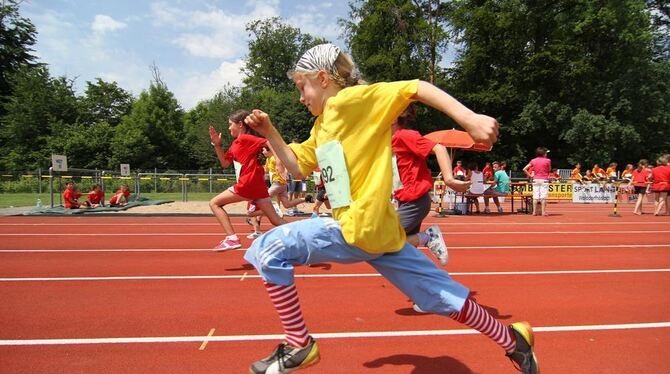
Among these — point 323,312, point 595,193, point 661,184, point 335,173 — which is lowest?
point 323,312

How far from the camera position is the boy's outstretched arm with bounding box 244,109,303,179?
7.86ft

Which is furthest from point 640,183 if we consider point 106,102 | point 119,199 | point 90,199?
Answer: point 106,102

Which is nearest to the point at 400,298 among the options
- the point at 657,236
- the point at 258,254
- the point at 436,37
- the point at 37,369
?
the point at 258,254

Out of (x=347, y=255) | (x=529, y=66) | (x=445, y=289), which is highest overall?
(x=529, y=66)

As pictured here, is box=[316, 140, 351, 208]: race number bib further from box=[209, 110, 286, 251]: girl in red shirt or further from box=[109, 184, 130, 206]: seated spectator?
Answer: box=[109, 184, 130, 206]: seated spectator

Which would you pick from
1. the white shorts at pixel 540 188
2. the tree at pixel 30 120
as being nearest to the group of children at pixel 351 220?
the white shorts at pixel 540 188

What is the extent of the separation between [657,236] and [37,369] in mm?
11586

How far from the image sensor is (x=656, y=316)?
13.8 ft

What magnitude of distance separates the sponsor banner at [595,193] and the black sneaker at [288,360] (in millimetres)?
23376

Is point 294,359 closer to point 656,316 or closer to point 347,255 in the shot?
point 347,255

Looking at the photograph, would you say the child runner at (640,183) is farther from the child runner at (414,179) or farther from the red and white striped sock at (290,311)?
the red and white striped sock at (290,311)

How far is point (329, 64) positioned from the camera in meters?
2.50

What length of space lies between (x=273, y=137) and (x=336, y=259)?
0.77 m

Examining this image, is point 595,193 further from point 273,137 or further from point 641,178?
point 273,137
